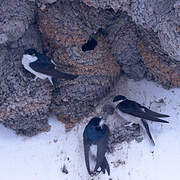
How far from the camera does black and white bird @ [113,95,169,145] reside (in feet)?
8.16

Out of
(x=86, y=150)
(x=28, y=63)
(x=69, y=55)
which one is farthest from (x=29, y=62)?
(x=86, y=150)

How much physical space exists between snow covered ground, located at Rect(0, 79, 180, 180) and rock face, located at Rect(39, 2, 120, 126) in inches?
7.1

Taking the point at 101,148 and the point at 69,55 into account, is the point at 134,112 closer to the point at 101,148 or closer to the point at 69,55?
the point at 101,148

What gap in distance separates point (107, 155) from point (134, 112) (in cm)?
37

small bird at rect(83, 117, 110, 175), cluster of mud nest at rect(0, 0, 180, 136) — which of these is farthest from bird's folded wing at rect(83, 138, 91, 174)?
cluster of mud nest at rect(0, 0, 180, 136)

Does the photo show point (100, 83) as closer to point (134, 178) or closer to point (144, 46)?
point (144, 46)

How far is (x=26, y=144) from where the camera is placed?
8.91ft

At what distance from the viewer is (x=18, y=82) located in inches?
102

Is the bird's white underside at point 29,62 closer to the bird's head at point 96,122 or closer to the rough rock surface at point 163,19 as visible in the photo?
the bird's head at point 96,122

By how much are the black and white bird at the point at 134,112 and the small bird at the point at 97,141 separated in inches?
6.9

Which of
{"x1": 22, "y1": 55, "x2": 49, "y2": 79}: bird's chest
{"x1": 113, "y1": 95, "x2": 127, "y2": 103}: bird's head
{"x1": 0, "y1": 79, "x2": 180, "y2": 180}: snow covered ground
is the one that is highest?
{"x1": 22, "y1": 55, "x2": 49, "y2": 79}: bird's chest

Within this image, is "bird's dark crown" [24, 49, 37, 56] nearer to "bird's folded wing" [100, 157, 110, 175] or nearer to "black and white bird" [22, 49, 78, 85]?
"black and white bird" [22, 49, 78, 85]

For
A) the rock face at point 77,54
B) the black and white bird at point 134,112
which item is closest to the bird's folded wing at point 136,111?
the black and white bird at point 134,112

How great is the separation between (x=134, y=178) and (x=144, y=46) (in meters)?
0.98
